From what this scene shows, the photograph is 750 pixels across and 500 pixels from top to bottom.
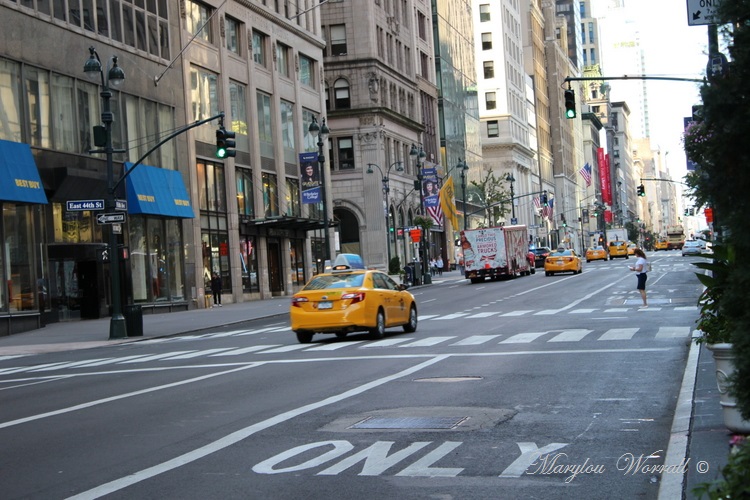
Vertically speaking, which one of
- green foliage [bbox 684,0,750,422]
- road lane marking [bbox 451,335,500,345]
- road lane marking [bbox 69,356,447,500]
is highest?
green foliage [bbox 684,0,750,422]

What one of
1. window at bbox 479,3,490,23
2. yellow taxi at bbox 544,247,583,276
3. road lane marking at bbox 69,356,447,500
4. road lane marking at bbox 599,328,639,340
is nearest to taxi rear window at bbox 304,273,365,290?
road lane marking at bbox 599,328,639,340

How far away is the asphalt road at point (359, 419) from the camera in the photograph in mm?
8125

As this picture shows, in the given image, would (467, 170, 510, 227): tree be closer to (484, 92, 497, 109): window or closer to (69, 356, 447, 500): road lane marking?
(484, 92, 497, 109): window

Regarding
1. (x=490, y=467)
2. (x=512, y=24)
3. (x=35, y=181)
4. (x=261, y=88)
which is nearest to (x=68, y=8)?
(x=35, y=181)

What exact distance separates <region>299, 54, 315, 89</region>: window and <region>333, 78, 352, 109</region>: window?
12.3 m

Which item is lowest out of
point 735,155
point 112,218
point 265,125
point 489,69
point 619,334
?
point 619,334

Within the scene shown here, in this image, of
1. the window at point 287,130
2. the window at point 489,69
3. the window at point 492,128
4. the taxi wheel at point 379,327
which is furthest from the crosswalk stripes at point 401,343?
the window at point 492,128

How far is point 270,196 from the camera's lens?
202 feet

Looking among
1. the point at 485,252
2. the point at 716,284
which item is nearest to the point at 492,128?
the point at 485,252

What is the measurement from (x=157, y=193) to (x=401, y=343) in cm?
2687

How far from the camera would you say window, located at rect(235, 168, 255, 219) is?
57.3 m

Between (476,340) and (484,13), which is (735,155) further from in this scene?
(484,13)

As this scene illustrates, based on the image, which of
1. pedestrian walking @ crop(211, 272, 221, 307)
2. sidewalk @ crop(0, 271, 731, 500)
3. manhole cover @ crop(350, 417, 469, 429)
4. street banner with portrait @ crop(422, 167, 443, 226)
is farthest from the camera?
street banner with portrait @ crop(422, 167, 443, 226)

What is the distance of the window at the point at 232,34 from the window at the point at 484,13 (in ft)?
278
